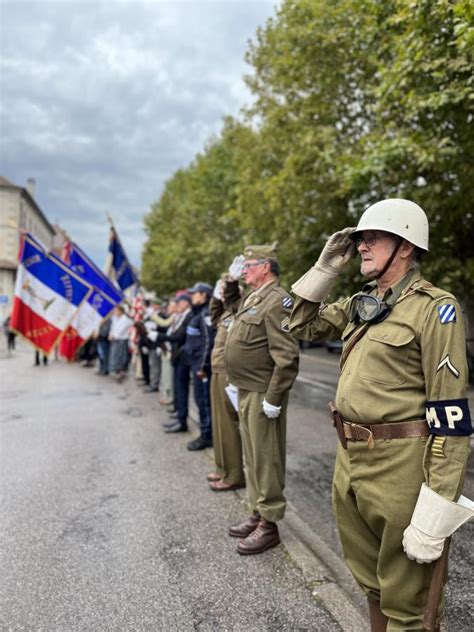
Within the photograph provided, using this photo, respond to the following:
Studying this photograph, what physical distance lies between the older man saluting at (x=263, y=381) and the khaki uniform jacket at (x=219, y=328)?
3.52 feet

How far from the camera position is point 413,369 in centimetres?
212

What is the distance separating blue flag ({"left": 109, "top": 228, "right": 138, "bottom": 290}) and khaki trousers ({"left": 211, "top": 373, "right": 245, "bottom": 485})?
6371 mm

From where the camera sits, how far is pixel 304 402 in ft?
34.4

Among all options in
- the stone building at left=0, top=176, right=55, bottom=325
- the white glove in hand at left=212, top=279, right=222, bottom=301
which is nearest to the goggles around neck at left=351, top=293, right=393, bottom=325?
the white glove in hand at left=212, top=279, right=222, bottom=301

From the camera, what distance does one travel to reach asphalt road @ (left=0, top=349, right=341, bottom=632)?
2941 mm

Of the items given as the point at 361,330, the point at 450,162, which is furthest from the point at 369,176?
the point at 361,330

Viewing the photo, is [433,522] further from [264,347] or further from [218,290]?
[218,290]

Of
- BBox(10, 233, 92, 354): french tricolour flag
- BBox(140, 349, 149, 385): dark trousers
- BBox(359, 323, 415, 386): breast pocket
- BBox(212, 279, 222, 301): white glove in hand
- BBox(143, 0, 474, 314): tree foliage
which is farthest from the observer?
BBox(140, 349, 149, 385): dark trousers

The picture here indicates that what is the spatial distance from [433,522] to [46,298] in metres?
9.10

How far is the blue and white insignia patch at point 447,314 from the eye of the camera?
6.63 feet

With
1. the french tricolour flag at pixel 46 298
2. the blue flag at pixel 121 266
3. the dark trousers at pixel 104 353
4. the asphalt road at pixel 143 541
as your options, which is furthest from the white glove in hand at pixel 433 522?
the dark trousers at pixel 104 353

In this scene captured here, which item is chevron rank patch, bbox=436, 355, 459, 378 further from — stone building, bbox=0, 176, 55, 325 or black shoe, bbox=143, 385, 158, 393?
stone building, bbox=0, 176, 55, 325

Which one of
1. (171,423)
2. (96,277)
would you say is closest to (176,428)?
(171,423)

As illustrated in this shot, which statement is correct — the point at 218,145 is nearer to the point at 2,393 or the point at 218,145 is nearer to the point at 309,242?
the point at 309,242
